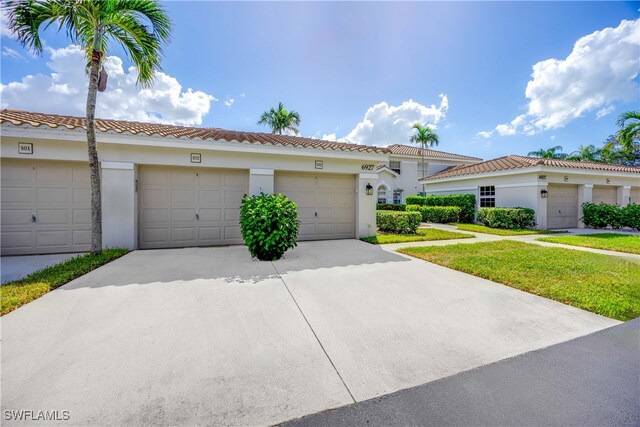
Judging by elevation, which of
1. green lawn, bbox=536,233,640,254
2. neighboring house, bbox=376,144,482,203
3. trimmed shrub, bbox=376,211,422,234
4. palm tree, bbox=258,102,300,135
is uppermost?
palm tree, bbox=258,102,300,135

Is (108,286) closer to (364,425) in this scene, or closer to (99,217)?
(99,217)

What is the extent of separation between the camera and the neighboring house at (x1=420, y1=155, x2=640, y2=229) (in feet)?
41.5

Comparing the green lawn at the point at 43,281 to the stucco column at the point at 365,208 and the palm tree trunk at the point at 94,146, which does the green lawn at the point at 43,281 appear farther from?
the stucco column at the point at 365,208

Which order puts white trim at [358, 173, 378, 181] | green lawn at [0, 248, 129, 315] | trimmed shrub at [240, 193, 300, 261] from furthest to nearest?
white trim at [358, 173, 378, 181], trimmed shrub at [240, 193, 300, 261], green lawn at [0, 248, 129, 315]

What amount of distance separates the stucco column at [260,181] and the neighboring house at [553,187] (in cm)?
1287

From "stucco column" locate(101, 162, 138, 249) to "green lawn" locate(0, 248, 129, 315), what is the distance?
1111 millimetres

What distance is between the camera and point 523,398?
1893mm

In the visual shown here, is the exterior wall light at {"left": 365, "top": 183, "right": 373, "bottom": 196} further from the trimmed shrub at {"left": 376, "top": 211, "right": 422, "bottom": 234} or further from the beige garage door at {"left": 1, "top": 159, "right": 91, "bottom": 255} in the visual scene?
the beige garage door at {"left": 1, "top": 159, "right": 91, "bottom": 255}

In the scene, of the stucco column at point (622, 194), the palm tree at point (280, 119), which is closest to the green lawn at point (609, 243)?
the stucco column at point (622, 194)

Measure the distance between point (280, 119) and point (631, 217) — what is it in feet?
89.5

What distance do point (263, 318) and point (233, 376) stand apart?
3.50ft

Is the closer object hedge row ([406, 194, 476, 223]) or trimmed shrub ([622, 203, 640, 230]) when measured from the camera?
trimmed shrub ([622, 203, 640, 230])

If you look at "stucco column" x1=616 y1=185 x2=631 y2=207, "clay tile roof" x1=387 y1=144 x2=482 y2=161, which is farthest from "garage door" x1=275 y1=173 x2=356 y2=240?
"clay tile roof" x1=387 y1=144 x2=482 y2=161

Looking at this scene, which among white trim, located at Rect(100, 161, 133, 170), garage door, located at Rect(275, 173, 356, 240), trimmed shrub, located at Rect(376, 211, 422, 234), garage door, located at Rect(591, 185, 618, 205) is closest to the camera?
white trim, located at Rect(100, 161, 133, 170)
